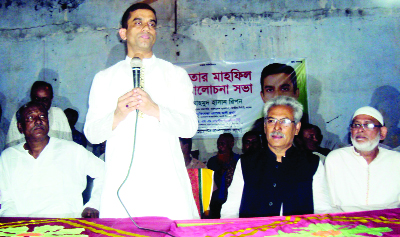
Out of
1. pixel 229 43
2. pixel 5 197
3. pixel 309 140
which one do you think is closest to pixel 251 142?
pixel 309 140

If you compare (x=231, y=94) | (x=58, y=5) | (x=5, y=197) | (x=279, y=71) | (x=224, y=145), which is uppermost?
(x=58, y=5)

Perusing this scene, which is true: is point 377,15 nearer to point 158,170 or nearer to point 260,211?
point 260,211

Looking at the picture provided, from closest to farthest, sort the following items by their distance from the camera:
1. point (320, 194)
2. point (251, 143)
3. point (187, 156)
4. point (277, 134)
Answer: point (320, 194) < point (277, 134) < point (187, 156) < point (251, 143)

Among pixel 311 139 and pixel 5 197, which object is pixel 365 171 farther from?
pixel 5 197

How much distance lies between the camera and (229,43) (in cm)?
546

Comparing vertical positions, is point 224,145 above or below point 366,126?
below

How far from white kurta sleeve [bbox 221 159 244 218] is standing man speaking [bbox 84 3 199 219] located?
0.32 metres

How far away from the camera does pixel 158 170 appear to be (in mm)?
1698

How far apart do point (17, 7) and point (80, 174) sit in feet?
14.6

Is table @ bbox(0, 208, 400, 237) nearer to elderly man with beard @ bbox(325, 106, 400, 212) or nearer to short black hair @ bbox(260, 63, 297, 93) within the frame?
elderly man with beard @ bbox(325, 106, 400, 212)

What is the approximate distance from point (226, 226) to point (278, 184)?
818mm

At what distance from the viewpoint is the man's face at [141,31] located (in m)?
1.85

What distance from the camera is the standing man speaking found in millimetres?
1646

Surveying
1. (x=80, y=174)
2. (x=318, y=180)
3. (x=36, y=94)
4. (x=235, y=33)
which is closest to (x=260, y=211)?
(x=318, y=180)
